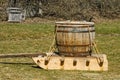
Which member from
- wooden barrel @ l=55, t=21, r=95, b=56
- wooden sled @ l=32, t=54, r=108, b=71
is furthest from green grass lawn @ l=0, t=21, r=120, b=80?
wooden barrel @ l=55, t=21, r=95, b=56

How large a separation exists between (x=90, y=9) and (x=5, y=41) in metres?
11.3

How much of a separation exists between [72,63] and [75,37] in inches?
22.4

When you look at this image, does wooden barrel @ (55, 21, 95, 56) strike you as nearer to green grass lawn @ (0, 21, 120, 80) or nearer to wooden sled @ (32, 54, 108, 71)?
wooden sled @ (32, 54, 108, 71)

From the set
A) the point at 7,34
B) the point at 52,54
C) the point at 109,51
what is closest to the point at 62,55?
the point at 52,54

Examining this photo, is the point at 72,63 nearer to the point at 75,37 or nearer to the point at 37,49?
the point at 75,37

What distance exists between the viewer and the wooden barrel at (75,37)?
9.45m

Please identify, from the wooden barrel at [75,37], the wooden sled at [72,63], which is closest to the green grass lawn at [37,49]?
the wooden sled at [72,63]

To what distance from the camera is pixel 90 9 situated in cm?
2605

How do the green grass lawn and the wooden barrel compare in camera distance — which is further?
the wooden barrel

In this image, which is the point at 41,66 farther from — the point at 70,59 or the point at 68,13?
the point at 68,13

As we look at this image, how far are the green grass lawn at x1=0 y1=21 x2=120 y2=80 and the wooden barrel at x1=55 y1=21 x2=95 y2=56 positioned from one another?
1.84 feet

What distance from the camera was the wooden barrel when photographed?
31.0ft

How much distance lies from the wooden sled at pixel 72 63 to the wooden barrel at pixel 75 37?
0.76 feet

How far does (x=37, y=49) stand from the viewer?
1357 centimetres
